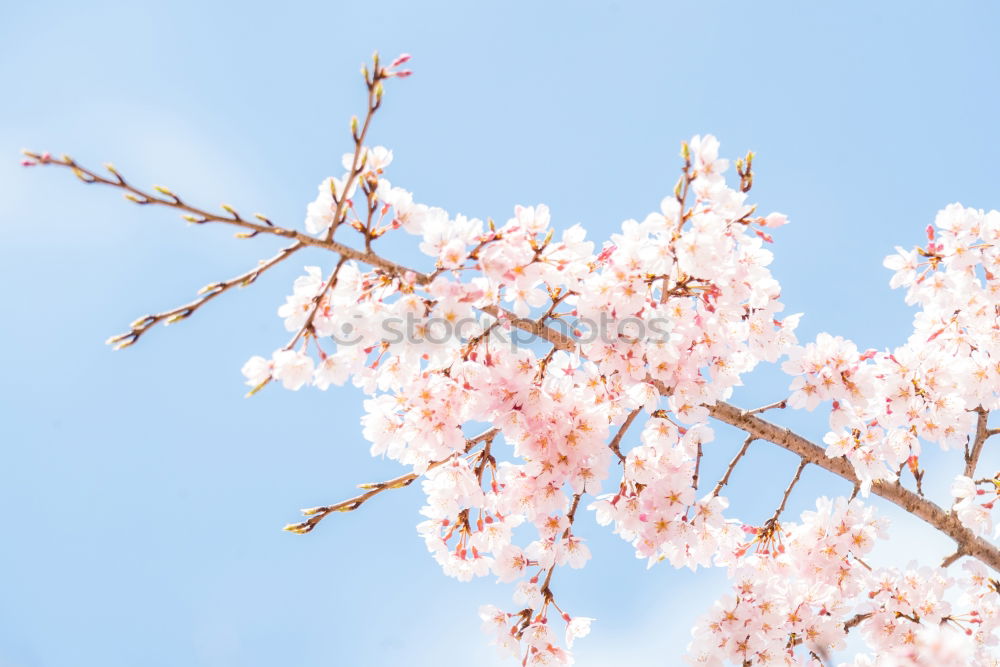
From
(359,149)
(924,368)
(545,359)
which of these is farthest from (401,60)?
(924,368)

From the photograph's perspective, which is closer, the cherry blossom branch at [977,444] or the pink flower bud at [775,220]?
the pink flower bud at [775,220]

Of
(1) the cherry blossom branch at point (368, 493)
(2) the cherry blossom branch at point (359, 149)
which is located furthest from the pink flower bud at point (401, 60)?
(1) the cherry blossom branch at point (368, 493)

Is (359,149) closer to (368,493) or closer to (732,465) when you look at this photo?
(368,493)

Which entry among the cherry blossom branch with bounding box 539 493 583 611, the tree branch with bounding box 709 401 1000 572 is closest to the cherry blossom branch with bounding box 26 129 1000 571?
the tree branch with bounding box 709 401 1000 572

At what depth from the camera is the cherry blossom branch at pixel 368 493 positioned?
12.0 ft

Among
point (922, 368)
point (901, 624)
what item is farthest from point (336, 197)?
point (901, 624)

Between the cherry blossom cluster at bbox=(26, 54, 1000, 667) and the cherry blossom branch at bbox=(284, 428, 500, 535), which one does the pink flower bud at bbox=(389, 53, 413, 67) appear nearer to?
the cherry blossom cluster at bbox=(26, 54, 1000, 667)

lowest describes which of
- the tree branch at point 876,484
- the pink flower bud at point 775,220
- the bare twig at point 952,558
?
the bare twig at point 952,558

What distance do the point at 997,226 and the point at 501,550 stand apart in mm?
4479

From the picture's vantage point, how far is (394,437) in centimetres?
392

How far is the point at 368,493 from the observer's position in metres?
3.87

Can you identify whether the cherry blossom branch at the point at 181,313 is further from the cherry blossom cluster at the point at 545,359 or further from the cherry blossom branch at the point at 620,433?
the cherry blossom branch at the point at 620,433

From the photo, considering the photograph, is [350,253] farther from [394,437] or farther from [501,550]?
[501,550]

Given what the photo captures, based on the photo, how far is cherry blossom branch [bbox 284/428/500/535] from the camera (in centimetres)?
367
